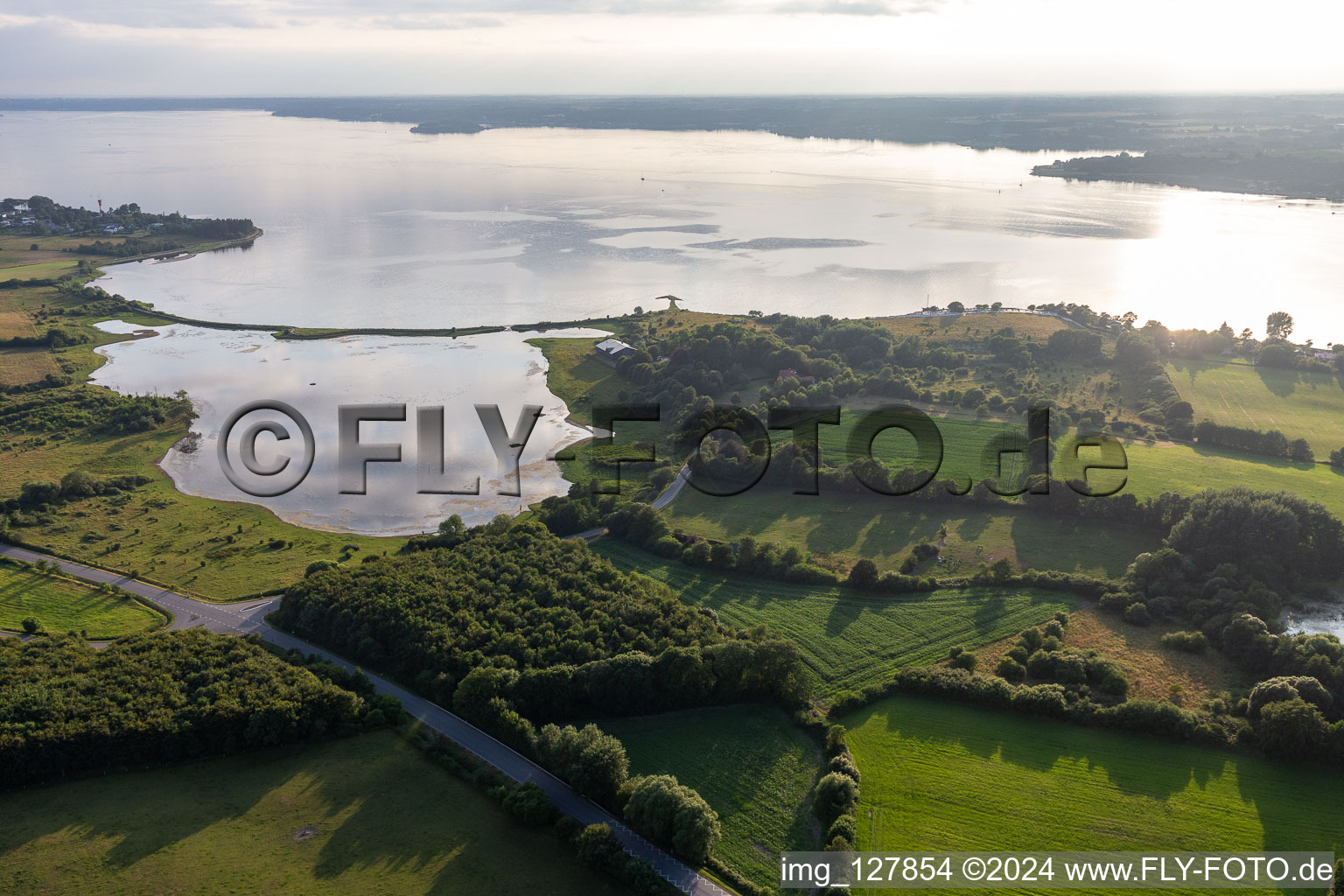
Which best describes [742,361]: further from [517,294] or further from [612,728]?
[612,728]

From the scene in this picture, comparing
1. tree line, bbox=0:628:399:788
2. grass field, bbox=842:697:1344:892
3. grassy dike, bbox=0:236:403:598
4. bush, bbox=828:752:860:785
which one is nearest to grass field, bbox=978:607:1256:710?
grass field, bbox=842:697:1344:892

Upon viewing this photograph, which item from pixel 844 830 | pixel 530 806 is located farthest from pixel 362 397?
pixel 844 830

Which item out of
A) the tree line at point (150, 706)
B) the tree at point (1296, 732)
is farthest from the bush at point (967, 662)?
the tree line at point (150, 706)

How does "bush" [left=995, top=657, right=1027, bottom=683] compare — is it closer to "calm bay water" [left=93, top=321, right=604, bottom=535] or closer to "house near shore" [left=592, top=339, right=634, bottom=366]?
"calm bay water" [left=93, top=321, right=604, bottom=535]

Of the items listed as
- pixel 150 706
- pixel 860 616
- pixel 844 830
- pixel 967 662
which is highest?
pixel 860 616

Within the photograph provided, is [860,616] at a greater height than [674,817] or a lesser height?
greater

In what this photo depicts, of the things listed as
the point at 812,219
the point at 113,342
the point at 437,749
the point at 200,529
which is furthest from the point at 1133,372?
the point at 113,342

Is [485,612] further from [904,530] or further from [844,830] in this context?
[904,530]
